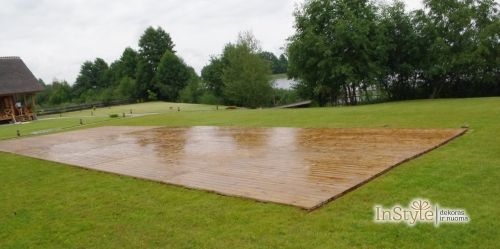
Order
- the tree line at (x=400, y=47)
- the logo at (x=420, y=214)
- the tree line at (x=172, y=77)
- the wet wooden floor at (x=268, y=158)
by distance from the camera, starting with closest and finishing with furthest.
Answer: the logo at (x=420, y=214) < the wet wooden floor at (x=268, y=158) < the tree line at (x=400, y=47) < the tree line at (x=172, y=77)

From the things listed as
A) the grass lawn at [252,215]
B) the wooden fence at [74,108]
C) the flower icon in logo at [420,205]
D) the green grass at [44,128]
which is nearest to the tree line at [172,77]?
the wooden fence at [74,108]

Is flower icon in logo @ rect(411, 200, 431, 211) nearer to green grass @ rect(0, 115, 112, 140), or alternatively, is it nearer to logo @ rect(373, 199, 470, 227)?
logo @ rect(373, 199, 470, 227)

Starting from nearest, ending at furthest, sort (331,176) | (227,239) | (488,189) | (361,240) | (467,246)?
(467,246)
(361,240)
(227,239)
(488,189)
(331,176)

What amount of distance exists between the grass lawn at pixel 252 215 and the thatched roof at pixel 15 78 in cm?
2435

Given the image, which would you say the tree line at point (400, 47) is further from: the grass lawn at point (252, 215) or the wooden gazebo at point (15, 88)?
the wooden gazebo at point (15, 88)

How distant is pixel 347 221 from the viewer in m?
3.33

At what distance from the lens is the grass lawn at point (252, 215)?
3.06 meters

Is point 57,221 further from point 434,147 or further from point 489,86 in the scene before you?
point 489,86

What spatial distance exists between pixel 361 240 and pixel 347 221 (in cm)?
37

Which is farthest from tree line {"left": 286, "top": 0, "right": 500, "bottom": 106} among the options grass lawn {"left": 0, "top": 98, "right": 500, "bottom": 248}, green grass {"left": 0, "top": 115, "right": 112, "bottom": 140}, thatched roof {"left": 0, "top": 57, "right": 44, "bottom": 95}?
thatched roof {"left": 0, "top": 57, "right": 44, "bottom": 95}

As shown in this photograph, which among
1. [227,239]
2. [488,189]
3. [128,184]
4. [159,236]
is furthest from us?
[128,184]

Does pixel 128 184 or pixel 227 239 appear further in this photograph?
pixel 128 184

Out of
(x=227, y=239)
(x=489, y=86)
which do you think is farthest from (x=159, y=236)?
(x=489, y=86)

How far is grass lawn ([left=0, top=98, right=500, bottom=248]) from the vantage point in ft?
10.0
